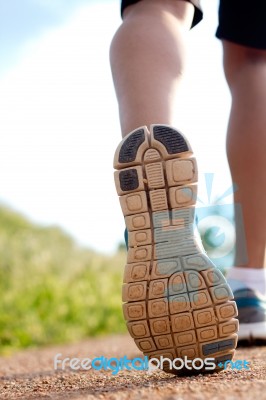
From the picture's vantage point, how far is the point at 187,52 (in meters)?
1.48

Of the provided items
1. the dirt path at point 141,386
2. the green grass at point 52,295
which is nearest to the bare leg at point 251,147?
the dirt path at point 141,386

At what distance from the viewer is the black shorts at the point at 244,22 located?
1.90 metres

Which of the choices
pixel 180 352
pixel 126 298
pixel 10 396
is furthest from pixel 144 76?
pixel 10 396

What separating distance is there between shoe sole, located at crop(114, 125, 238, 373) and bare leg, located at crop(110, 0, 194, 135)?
0.09 meters

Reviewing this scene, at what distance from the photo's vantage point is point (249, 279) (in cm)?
192

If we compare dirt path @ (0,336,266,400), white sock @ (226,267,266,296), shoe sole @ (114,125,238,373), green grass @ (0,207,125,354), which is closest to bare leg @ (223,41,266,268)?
white sock @ (226,267,266,296)

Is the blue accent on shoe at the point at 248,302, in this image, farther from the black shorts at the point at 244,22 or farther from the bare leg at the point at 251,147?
the black shorts at the point at 244,22

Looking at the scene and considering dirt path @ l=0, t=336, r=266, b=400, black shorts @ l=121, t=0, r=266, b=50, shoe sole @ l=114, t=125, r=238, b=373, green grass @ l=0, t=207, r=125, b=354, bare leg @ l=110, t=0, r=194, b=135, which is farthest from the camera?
green grass @ l=0, t=207, r=125, b=354

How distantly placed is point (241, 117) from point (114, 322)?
2.94m

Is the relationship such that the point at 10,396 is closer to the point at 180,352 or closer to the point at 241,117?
the point at 180,352

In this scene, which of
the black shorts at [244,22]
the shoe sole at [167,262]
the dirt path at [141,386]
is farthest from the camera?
the black shorts at [244,22]

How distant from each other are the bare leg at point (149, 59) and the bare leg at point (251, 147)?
1.70 feet

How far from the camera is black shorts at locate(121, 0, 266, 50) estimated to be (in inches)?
74.8

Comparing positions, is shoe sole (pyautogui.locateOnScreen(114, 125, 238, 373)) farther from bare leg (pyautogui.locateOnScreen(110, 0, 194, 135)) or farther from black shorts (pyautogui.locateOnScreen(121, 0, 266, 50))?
black shorts (pyautogui.locateOnScreen(121, 0, 266, 50))
